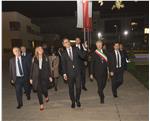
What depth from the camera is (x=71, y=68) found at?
9.99 meters

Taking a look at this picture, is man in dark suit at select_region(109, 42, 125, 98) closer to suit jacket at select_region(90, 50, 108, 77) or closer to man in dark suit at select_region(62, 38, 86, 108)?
suit jacket at select_region(90, 50, 108, 77)

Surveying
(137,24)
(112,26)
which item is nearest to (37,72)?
(112,26)

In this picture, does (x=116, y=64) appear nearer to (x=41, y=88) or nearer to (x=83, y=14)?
(x=41, y=88)

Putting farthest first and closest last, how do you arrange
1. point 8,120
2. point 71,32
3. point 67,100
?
1. point 71,32
2. point 67,100
3. point 8,120

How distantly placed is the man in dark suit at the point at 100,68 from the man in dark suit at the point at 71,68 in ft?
2.31

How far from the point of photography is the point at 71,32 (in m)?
107

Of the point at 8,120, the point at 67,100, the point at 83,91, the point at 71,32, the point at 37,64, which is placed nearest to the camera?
the point at 8,120

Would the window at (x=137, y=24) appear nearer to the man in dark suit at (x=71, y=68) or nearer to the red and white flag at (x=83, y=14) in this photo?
the red and white flag at (x=83, y=14)

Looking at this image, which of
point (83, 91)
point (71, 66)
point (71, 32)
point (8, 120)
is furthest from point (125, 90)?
point (71, 32)

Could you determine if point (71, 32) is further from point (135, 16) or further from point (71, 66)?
point (71, 66)

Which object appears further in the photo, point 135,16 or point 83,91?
point 135,16

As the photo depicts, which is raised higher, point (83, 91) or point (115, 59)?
point (115, 59)

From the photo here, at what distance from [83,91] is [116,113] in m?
4.17

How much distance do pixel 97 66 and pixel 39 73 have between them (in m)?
1.64
